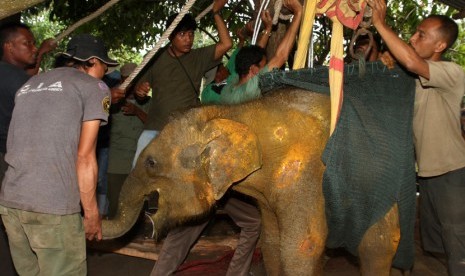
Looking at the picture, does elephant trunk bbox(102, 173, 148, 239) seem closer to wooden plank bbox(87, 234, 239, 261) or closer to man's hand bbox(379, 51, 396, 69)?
wooden plank bbox(87, 234, 239, 261)

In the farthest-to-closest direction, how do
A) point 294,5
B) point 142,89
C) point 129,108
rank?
point 129,108 → point 142,89 → point 294,5

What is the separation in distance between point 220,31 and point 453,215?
264cm

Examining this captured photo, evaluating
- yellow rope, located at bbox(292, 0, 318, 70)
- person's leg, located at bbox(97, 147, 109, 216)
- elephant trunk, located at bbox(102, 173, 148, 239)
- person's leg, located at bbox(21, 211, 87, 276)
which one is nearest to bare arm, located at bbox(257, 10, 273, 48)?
yellow rope, located at bbox(292, 0, 318, 70)

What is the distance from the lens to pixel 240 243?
5.19 m

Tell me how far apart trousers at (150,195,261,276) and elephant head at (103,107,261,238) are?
3.91 ft

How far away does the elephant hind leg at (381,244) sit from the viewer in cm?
368

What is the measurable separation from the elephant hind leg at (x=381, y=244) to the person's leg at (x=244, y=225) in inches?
59.9

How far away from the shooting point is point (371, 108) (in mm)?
3701

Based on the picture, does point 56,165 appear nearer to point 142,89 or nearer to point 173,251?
point 173,251

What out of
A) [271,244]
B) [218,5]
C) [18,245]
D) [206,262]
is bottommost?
[206,262]

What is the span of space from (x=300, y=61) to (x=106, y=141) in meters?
3.32

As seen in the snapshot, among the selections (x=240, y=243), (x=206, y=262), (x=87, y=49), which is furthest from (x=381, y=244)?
(x=206, y=262)

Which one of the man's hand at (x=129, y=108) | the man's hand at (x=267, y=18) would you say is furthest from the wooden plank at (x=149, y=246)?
the man's hand at (x=267, y=18)

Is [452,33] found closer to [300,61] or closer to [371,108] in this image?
[371,108]
